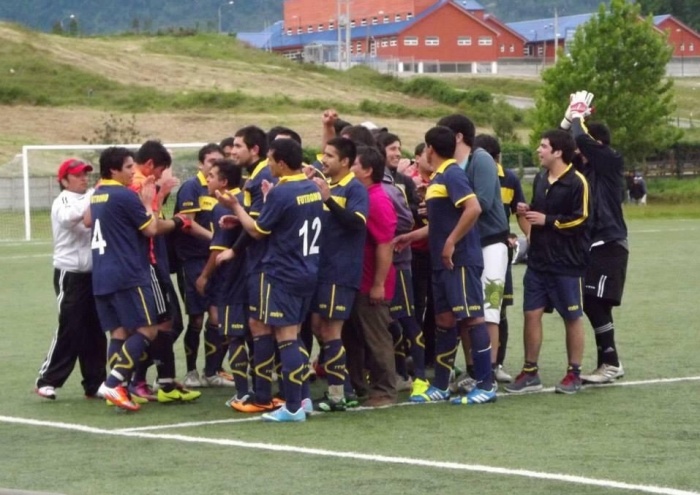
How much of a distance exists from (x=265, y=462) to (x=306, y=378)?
1.68m

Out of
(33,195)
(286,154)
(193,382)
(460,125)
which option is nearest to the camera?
(286,154)

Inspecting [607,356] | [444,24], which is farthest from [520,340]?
[444,24]

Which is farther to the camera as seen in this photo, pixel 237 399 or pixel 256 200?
pixel 237 399

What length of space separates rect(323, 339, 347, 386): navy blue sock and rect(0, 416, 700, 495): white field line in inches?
47.9

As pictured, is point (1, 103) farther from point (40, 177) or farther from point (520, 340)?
point (520, 340)

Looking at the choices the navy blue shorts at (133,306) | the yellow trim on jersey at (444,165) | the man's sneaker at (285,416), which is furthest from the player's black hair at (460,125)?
the navy blue shorts at (133,306)

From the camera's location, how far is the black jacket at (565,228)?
33.5 ft

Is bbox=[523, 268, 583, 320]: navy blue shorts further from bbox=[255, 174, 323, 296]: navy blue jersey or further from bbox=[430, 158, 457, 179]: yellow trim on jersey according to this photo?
bbox=[255, 174, 323, 296]: navy blue jersey

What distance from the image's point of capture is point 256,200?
381 inches

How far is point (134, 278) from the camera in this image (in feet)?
32.0

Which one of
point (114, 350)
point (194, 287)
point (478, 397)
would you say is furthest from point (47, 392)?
point (478, 397)

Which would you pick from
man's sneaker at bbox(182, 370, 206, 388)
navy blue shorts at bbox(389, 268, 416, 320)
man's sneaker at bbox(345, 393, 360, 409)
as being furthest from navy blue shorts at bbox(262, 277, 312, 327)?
man's sneaker at bbox(182, 370, 206, 388)

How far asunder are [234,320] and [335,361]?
0.79 m

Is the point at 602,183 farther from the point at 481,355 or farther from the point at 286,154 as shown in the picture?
the point at 286,154
